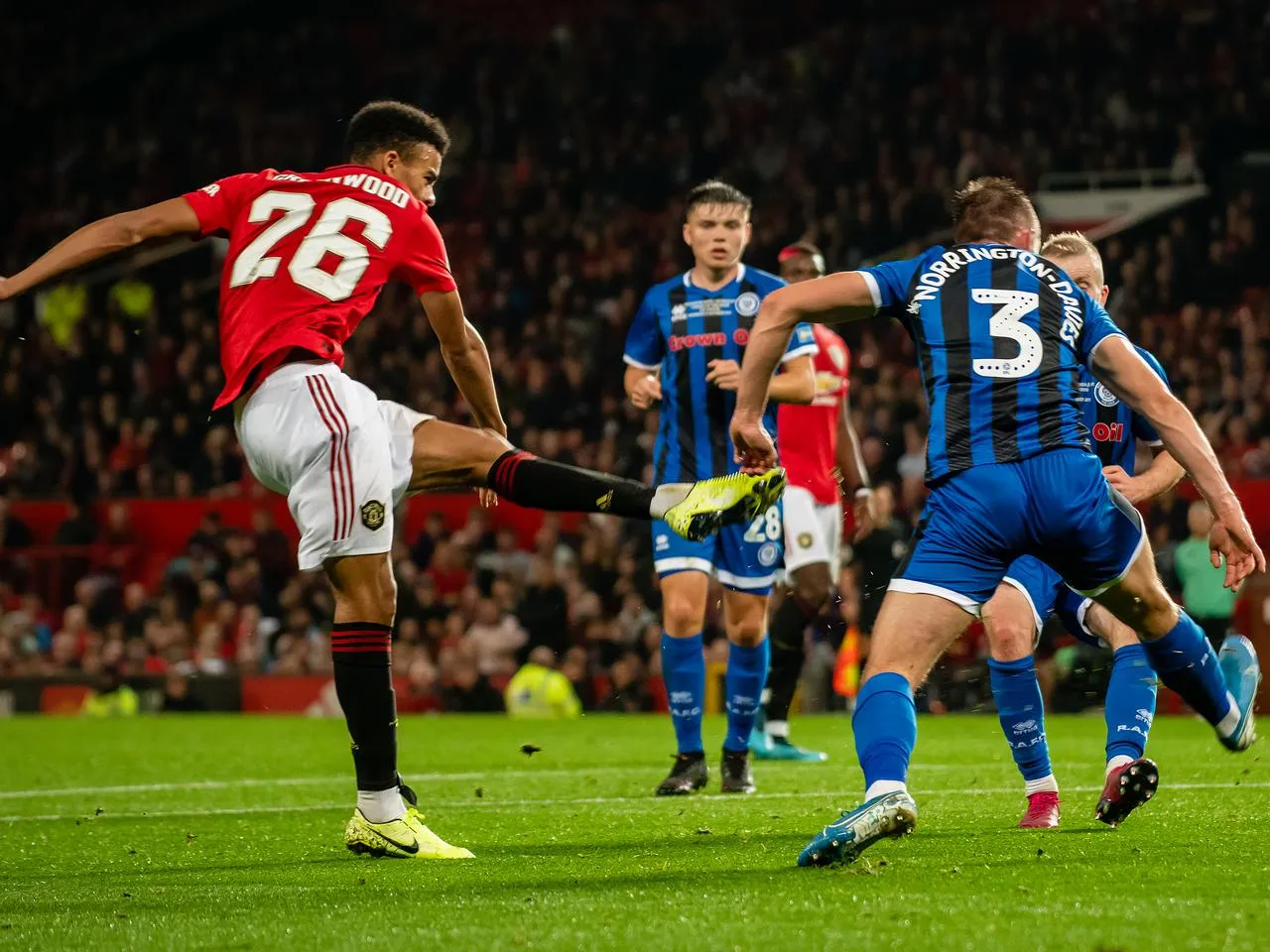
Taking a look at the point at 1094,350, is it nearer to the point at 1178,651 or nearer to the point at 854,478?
the point at 1178,651

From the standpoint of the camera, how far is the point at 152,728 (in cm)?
1418

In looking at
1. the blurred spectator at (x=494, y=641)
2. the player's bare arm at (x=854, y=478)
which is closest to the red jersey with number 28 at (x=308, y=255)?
the player's bare arm at (x=854, y=478)

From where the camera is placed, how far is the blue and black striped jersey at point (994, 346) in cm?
495

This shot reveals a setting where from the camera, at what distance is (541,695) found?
15750mm

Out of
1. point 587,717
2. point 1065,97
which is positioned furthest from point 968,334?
point 1065,97

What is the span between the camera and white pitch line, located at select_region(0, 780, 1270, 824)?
7.07 metres

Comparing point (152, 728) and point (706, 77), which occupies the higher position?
point (706, 77)

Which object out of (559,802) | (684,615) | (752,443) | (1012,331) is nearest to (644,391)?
(684,615)

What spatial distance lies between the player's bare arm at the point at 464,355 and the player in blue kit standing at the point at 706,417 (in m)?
1.92

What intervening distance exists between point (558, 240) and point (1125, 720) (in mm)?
19832

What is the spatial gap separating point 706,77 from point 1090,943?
2479 centimetres

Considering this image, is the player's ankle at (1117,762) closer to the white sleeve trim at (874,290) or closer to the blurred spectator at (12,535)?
the white sleeve trim at (874,290)

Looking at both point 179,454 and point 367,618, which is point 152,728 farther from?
point 367,618

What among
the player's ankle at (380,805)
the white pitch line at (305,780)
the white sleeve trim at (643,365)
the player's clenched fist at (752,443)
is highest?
the white sleeve trim at (643,365)
